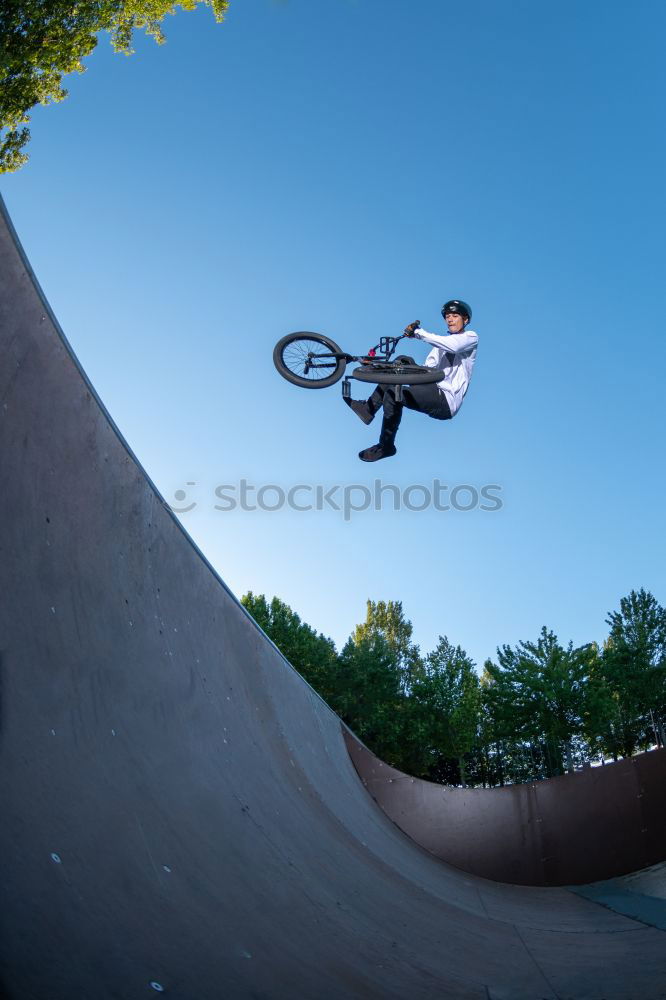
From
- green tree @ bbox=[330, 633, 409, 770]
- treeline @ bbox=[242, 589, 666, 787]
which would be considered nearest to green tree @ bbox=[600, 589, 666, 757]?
treeline @ bbox=[242, 589, 666, 787]

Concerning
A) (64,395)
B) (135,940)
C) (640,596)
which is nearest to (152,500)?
(64,395)

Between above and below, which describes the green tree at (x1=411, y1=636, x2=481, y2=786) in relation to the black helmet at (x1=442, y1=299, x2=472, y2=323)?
below

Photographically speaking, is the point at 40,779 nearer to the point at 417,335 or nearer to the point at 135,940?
the point at 135,940

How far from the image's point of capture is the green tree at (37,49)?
1001 centimetres

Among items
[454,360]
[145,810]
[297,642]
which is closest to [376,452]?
[454,360]

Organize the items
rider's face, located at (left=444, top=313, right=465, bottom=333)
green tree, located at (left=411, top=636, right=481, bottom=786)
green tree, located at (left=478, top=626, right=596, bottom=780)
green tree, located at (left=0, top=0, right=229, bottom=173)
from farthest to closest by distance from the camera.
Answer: green tree, located at (left=411, top=636, right=481, bottom=786), green tree, located at (left=478, top=626, right=596, bottom=780), green tree, located at (left=0, top=0, right=229, bottom=173), rider's face, located at (left=444, top=313, right=465, bottom=333)

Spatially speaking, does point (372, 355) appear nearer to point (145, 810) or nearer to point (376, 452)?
point (376, 452)

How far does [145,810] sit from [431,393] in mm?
4430

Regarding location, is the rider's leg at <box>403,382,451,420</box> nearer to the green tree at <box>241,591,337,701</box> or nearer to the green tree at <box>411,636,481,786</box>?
the green tree at <box>241,591,337,701</box>

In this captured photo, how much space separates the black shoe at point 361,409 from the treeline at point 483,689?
26.7m

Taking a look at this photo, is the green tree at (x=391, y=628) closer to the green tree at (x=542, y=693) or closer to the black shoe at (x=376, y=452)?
the green tree at (x=542, y=693)

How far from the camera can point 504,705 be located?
102 feet

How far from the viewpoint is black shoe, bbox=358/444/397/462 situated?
19.4 feet

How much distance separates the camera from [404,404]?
5762 mm
